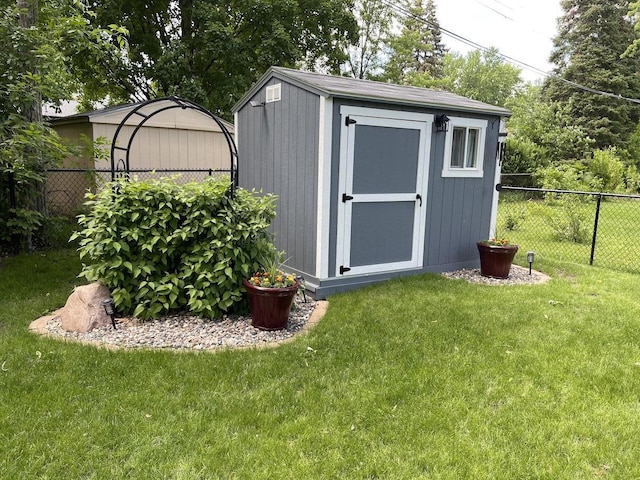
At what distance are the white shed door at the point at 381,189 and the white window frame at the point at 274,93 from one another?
809 mm

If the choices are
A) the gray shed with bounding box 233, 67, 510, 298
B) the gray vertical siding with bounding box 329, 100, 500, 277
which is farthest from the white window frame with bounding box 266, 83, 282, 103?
the gray vertical siding with bounding box 329, 100, 500, 277

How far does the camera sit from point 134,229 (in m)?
3.40

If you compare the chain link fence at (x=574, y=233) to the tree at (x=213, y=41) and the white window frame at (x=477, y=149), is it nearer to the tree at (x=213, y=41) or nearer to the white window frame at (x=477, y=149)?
the white window frame at (x=477, y=149)

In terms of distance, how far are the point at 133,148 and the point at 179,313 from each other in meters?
4.23

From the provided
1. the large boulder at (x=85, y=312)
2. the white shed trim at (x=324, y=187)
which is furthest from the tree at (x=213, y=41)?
the large boulder at (x=85, y=312)

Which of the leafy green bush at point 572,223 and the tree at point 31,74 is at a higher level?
the tree at point 31,74

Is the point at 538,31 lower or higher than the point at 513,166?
higher

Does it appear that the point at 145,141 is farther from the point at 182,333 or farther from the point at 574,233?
the point at 574,233

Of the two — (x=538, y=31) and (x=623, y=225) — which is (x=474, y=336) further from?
(x=538, y=31)

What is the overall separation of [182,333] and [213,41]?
889 centimetres

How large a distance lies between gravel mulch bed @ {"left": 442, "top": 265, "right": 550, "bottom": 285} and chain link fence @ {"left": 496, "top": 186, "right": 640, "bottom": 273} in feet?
3.56

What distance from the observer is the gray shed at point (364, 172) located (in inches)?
167

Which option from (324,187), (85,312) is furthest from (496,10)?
(85,312)

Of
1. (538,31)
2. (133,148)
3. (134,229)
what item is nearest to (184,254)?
(134,229)
